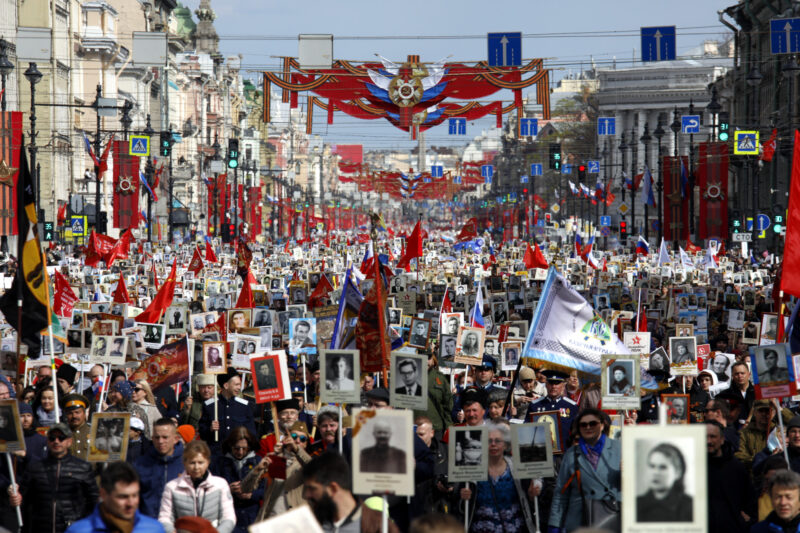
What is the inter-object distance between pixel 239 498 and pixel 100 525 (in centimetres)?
286

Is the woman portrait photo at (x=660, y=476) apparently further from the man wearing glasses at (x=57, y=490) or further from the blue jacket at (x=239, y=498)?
the blue jacket at (x=239, y=498)

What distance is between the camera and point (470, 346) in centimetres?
1611

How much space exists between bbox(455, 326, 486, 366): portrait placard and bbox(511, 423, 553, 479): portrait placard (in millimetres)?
6939

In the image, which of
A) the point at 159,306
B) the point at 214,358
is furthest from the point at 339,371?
the point at 159,306

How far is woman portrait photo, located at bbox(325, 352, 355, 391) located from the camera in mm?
9820

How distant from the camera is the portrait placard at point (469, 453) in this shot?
28.6 feet

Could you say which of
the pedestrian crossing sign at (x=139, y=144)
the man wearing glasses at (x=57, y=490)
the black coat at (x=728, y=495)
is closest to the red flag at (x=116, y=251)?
the pedestrian crossing sign at (x=139, y=144)

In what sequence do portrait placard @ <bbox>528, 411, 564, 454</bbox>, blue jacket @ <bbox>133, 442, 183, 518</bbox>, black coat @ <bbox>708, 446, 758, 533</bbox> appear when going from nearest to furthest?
black coat @ <bbox>708, 446, 758, 533</bbox> < blue jacket @ <bbox>133, 442, 183, 518</bbox> < portrait placard @ <bbox>528, 411, 564, 454</bbox>

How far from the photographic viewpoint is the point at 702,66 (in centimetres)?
11106

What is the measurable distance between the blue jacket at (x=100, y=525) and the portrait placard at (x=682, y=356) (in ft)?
30.6

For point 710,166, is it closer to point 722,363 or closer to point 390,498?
point 722,363

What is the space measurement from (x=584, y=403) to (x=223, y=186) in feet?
222

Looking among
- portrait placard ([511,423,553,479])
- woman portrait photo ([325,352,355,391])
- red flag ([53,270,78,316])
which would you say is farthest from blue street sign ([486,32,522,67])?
portrait placard ([511,423,553,479])

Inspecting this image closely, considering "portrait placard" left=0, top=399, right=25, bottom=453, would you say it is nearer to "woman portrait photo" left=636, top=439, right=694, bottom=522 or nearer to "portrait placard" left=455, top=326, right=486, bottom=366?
"woman portrait photo" left=636, top=439, right=694, bottom=522
